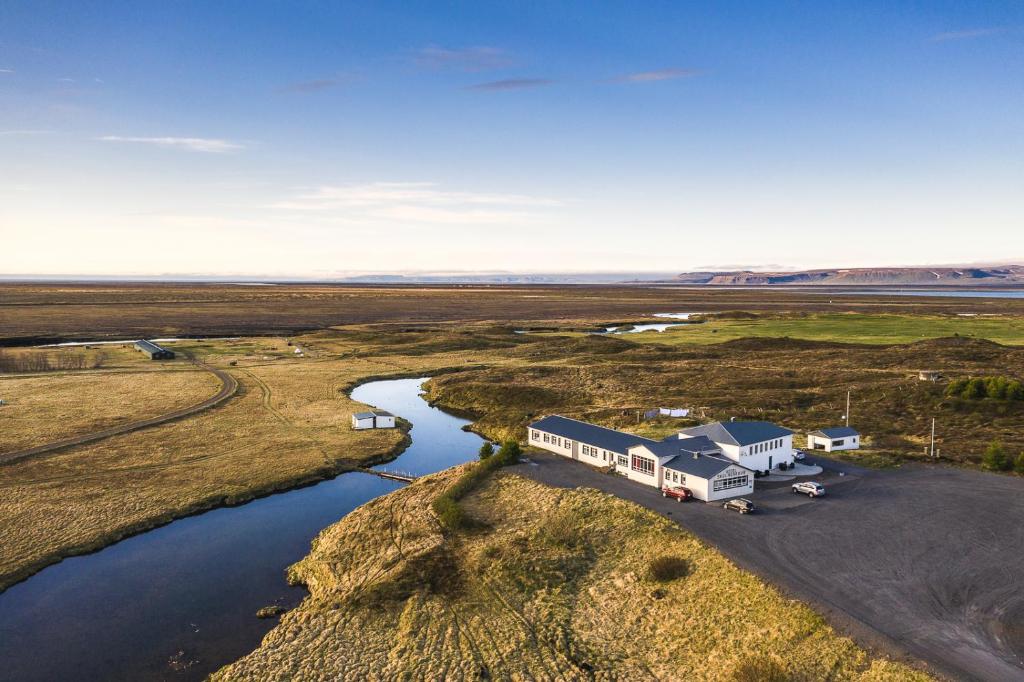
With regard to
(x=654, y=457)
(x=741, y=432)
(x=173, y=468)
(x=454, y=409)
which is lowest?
(x=454, y=409)

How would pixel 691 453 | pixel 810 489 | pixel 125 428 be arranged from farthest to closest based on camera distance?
pixel 125 428
pixel 691 453
pixel 810 489

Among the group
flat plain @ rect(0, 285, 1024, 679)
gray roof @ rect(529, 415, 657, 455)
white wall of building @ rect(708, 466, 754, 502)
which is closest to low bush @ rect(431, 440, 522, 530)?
flat plain @ rect(0, 285, 1024, 679)

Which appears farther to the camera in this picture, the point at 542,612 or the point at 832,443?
the point at 832,443

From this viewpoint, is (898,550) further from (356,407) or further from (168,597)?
(356,407)

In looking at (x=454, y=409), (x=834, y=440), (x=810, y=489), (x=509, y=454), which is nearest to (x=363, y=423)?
(x=454, y=409)

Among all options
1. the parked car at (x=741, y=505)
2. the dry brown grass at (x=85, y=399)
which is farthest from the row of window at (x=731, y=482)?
the dry brown grass at (x=85, y=399)

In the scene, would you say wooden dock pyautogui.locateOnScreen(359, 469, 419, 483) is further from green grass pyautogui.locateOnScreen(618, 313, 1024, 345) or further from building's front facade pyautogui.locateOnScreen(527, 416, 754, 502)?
green grass pyautogui.locateOnScreen(618, 313, 1024, 345)

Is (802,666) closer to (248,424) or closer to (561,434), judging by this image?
(561,434)
